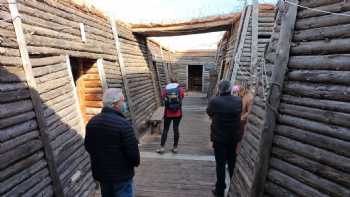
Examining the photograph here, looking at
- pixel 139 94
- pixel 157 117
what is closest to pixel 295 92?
pixel 157 117

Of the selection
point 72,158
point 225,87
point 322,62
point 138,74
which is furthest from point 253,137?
point 138,74

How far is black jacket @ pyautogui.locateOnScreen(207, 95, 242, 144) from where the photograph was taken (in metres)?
4.15

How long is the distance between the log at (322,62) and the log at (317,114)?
45cm

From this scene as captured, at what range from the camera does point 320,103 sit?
8.57ft

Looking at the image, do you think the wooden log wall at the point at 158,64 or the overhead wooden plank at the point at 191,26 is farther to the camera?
the wooden log wall at the point at 158,64

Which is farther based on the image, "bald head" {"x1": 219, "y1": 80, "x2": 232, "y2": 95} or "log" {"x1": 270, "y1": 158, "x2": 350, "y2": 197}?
"bald head" {"x1": 219, "y1": 80, "x2": 232, "y2": 95}

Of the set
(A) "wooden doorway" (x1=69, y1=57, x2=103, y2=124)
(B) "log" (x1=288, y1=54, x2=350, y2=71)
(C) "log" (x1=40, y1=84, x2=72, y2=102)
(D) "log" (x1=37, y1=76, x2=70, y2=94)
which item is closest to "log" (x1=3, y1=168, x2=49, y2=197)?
(C) "log" (x1=40, y1=84, x2=72, y2=102)

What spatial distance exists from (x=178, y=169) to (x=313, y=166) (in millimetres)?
3592

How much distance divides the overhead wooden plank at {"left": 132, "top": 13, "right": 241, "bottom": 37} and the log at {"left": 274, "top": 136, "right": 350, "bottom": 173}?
659 cm

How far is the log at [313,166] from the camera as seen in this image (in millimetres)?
2328

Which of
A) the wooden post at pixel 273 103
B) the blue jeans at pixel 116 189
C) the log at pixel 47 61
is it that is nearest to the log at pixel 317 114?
the wooden post at pixel 273 103

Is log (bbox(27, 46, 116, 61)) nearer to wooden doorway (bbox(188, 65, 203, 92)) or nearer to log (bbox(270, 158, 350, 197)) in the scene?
log (bbox(270, 158, 350, 197))

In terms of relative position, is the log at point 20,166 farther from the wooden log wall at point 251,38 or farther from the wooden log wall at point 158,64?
the wooden log wall at point 158,64

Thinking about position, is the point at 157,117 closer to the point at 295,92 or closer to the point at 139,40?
the point at 139,40
